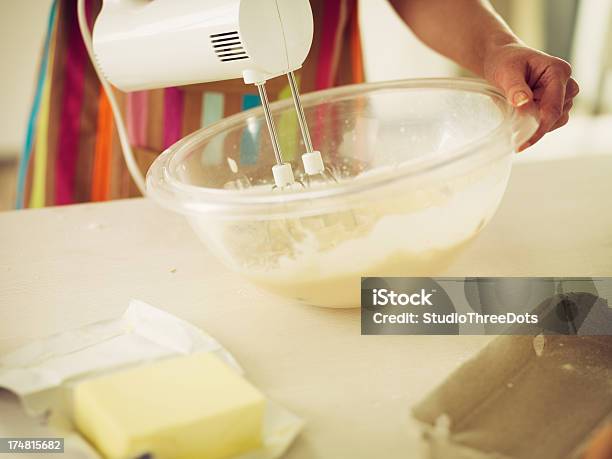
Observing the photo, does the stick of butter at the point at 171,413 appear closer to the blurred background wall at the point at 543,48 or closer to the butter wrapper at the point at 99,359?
the butter wrapper at the point at 99,359

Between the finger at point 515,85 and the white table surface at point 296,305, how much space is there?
18 centimetres

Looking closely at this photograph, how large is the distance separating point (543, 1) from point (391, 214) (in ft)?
8.02

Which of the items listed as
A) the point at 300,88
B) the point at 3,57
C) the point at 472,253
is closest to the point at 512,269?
the point at 472,253

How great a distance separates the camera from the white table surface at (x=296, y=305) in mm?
563

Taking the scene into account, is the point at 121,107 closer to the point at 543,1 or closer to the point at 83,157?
the point at 83,157

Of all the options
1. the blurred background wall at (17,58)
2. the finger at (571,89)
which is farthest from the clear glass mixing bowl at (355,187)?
the blurred background wall at (17,58)

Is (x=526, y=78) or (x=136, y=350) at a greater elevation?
(x=526, y=78)

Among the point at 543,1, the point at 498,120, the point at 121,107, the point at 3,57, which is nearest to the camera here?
the point at 498,120

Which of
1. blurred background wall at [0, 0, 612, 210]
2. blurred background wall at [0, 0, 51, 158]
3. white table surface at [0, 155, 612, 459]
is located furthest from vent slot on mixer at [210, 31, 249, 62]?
blurred background wall at [0, 0, 612, 210]

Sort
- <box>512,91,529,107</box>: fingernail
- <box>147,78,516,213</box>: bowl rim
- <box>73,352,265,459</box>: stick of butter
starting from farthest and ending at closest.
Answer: <box>512,91,529,107</box>: fingernail
<box>147,78,516,213</box>: bowl rim
<box>73,352,265,459</box>: stick of butter

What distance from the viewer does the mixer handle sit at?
0.65 m

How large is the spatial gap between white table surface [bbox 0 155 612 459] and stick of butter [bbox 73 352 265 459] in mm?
48

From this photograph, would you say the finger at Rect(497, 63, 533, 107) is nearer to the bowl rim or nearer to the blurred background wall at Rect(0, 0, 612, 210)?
the bowl rim

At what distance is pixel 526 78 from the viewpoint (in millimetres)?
788
